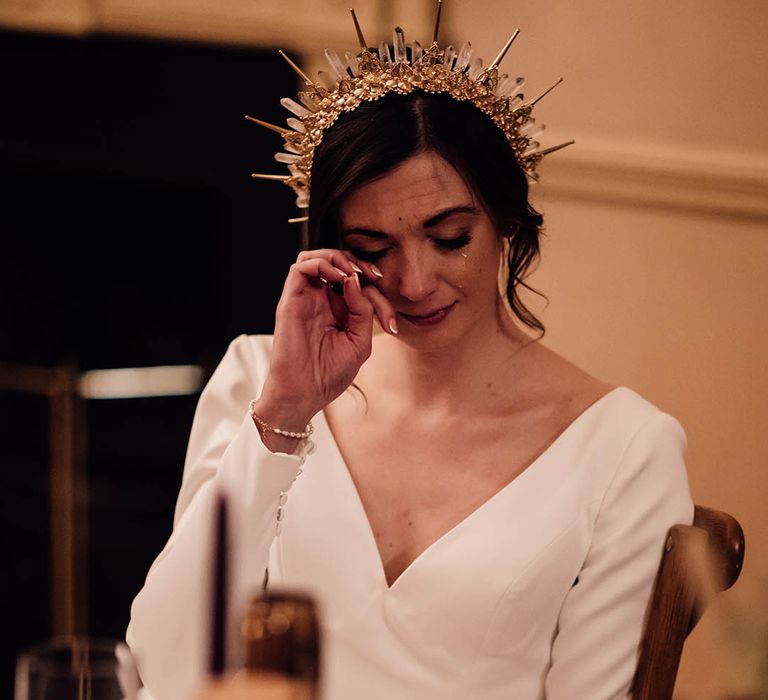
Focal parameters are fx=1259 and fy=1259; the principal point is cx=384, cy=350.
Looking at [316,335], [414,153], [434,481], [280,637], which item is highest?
[414,153]

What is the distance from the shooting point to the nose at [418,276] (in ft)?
5.49

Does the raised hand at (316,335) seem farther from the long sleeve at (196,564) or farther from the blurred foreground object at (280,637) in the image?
the blurred foreground object at (280,637)

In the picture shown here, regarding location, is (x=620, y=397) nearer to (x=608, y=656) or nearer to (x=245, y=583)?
(x=608, y=656)

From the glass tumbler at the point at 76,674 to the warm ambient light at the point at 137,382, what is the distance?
120 inches

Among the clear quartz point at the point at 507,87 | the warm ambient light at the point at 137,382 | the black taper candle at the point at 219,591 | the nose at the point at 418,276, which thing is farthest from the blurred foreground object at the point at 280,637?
the warm ambient light at the point at 137,382

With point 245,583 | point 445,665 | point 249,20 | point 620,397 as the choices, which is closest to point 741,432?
point 620,397

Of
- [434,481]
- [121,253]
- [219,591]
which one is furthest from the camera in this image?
[121,253]

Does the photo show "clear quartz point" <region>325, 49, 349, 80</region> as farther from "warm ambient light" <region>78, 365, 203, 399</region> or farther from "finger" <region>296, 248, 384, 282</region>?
"warm ambient light" <region>78, 365, 203, 399</region>

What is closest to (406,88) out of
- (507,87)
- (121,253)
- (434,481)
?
(507,87)

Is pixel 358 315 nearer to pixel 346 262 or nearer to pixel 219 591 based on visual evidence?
pixel 346 262

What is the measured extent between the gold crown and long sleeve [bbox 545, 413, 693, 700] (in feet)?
1.54

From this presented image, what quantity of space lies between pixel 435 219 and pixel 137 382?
2.48 meters

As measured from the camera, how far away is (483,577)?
5.56 ft

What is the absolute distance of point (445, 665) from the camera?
172 cm
